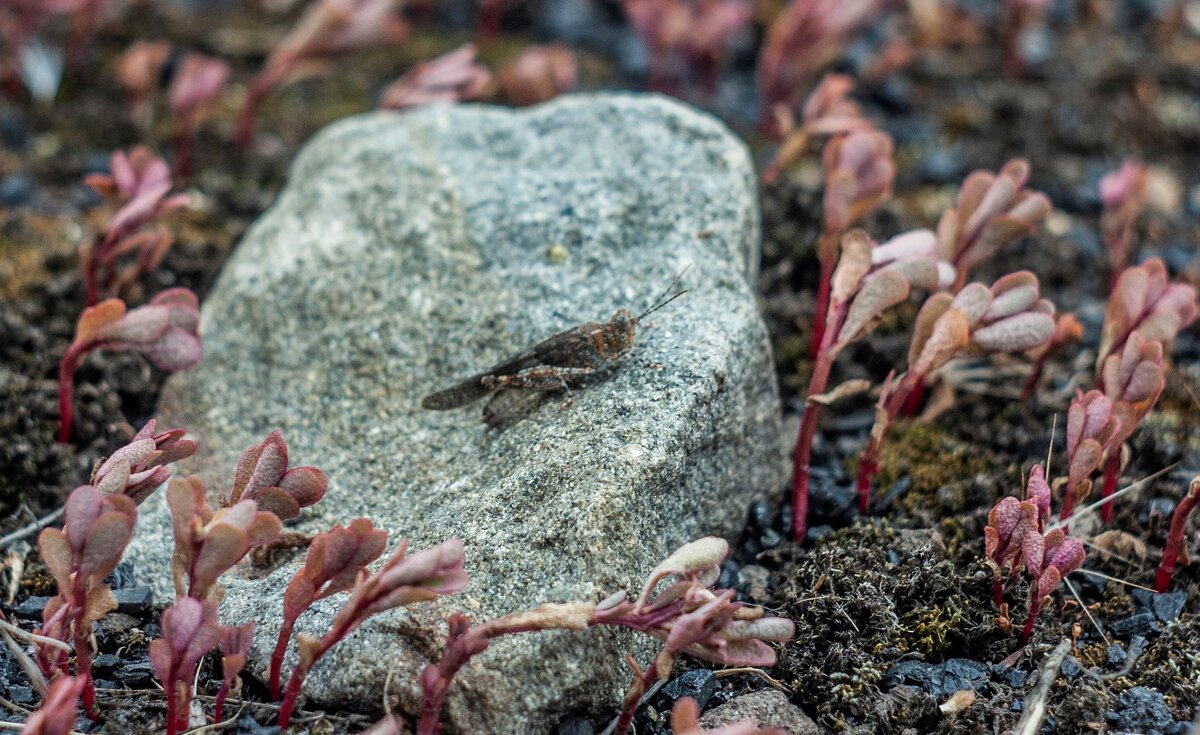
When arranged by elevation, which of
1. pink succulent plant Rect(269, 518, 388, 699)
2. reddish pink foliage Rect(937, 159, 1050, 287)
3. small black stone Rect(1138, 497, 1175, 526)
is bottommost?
small black stone Rect(1138, 497, 1175, 526)

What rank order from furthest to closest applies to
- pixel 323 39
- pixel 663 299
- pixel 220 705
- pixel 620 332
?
1. pixel 323 39
2. pixel 663 299
3. pixel 620 332
4. pixel 220 705

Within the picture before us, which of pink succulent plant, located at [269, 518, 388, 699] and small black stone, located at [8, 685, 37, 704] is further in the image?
small black stone, located at [8, 685, 37, 704]

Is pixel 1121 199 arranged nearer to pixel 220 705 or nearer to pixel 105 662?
pixel 220 705

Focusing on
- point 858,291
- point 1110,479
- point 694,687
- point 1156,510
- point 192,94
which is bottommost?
point 694,687

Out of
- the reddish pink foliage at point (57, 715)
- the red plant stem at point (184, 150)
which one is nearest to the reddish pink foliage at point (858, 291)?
the reddish pink foliage at point (57, 715)

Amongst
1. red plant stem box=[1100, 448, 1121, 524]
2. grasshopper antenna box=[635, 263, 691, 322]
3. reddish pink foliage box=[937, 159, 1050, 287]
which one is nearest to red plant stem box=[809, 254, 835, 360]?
reddish pink foliage box=[937, 159, 1050, 287]

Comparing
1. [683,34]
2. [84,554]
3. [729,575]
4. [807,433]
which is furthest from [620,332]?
[683,34]

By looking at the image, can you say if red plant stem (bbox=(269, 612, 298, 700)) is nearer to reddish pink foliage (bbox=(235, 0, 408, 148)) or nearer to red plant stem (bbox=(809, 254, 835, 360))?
red plant stem (bbox=(809, 254, 835, 360))

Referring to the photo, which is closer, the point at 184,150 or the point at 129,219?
the point at 129,219
